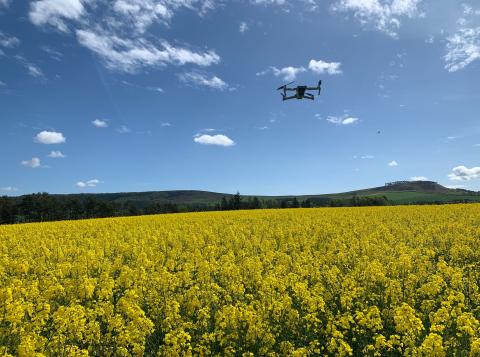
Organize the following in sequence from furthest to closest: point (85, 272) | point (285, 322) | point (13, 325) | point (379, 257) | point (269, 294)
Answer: point (379, 257) < point (85, 272) < point (269, 294) < point (285, 322) < point (13, 325)

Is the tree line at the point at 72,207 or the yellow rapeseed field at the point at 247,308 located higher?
the tree line at the point at 72,207

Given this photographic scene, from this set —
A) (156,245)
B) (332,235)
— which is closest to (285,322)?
(156,245)

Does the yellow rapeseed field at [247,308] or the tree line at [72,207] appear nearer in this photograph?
the yellow rapeseed field at [247,308]

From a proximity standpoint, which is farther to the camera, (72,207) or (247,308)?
(72,207)

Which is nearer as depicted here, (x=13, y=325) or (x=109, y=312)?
(x=13, y=325)

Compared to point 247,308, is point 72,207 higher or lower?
higher

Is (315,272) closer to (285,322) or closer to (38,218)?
(285,322)

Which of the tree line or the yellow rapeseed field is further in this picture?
the tree line

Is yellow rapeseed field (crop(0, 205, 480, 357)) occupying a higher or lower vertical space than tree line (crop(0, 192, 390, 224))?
lower

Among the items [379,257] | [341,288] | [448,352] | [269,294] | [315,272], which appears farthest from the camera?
[379,257]

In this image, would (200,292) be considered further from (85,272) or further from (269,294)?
(85,272)

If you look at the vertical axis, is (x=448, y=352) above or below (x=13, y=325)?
below
